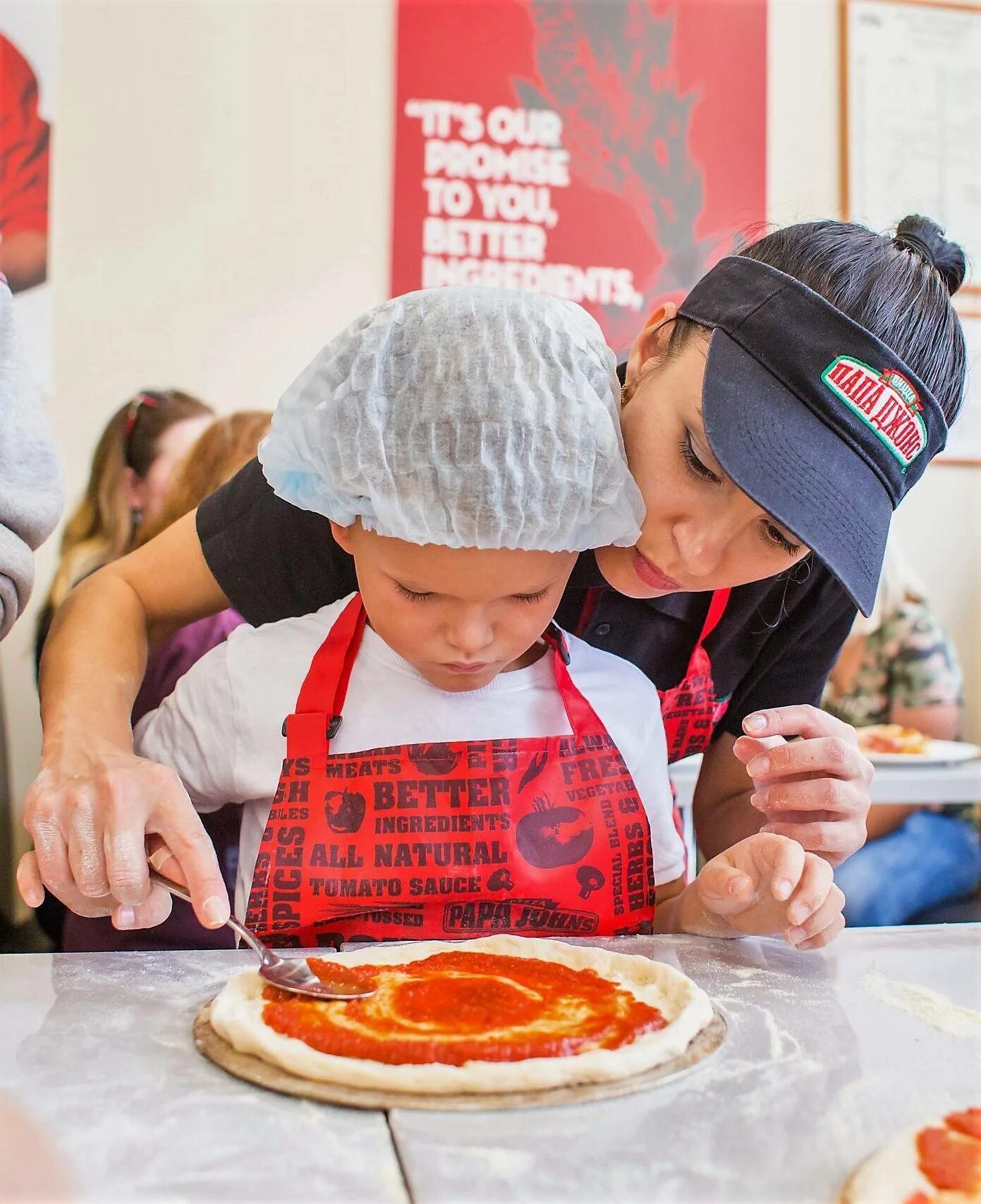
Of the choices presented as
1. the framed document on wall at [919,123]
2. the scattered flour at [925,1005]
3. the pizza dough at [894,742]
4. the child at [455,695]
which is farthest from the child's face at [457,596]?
the framed document on wall at [919,123]

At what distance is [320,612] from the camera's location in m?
1.35

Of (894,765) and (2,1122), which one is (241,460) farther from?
(2,1122)

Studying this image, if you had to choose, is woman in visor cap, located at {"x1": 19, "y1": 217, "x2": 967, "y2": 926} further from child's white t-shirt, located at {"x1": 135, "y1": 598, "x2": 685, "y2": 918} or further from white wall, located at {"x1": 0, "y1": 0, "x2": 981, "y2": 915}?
white wall, located at {"x1": 0, "y1": 0, "x2": 981, "y2": 915}

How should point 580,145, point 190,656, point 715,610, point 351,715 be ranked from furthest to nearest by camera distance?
point 580,145 < point 190,656 < point 715,610 < point 351,715

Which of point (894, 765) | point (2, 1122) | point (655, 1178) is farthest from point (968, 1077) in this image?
point (894, 765)

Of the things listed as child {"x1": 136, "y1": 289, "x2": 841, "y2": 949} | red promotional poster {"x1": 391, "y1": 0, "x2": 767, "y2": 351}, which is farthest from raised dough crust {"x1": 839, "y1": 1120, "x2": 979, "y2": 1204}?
red promotional poster {"x1": 391, "y1": 0, "x2": 767, "y2": 351}

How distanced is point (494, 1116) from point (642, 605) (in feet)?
2.39

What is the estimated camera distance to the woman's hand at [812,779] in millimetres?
1150

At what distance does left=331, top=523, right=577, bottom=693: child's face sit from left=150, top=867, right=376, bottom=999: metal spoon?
12.8 inches

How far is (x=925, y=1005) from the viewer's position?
3.22 ft

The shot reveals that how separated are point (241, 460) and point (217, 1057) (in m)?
1.77

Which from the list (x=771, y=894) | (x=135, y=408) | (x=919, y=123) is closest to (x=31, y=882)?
(x=771, y=894)

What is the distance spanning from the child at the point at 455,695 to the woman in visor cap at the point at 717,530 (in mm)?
63

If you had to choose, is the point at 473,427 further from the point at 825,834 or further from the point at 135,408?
the point at 135,408
